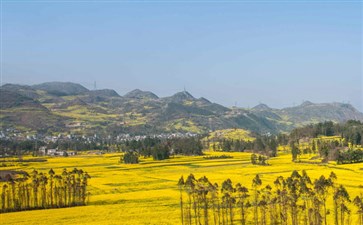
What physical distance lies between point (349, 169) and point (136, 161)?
7258 centimetres

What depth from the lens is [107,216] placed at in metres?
59.7

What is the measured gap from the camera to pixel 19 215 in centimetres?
6300

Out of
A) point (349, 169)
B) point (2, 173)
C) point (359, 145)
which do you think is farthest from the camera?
point (359, 145)

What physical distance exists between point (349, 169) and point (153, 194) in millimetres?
54686

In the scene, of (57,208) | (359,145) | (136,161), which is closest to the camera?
(57,208)

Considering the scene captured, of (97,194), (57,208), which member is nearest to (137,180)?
(97,194)

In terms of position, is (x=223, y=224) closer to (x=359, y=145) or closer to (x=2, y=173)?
(x=2, y=173)

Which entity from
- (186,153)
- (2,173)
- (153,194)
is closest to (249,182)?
(153,194)

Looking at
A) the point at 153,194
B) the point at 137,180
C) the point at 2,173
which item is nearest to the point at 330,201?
the point at 153,194

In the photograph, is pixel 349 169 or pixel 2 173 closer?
pixel 349 169

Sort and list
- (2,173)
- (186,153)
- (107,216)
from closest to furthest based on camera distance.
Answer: (107,216) < (2,173) < (186,153)

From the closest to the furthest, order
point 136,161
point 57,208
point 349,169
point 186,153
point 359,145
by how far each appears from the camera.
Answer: point 57,208
point 349,169
point 136,161
point 359,145
point 186,153

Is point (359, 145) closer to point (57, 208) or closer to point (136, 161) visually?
point (136, 161)

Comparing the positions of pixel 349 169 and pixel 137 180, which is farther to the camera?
pixel 349 169
